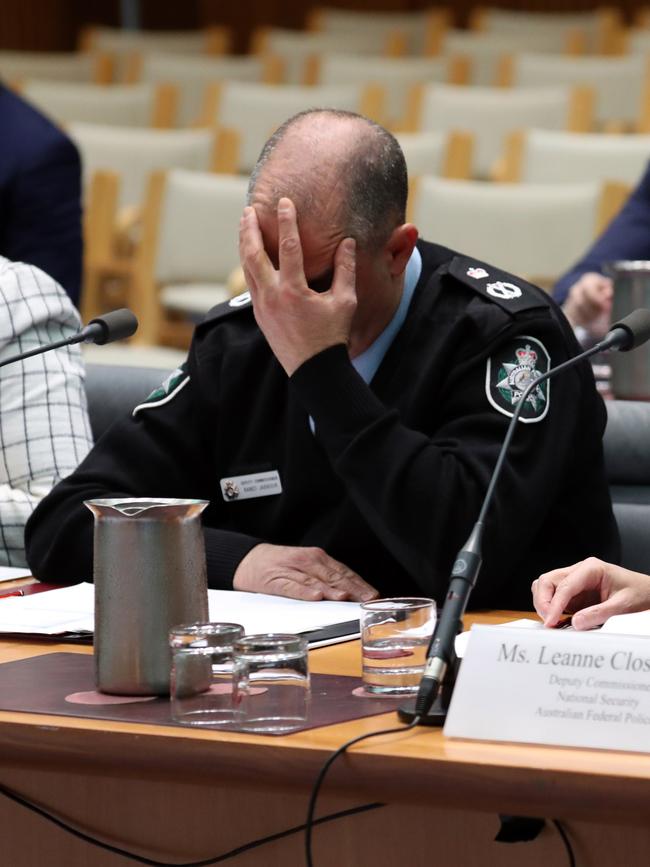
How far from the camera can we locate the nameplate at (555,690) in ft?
3.49

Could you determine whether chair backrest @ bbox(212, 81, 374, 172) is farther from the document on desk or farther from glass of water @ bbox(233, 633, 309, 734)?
glass of water @ bbox(233, 633, 309, 734)

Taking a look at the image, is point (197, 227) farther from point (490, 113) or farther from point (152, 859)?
point (152, 859)

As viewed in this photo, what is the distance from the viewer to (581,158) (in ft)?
14.5

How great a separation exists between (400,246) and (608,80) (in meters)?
4.30

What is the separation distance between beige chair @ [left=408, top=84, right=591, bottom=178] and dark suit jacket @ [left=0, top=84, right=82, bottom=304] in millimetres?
2113

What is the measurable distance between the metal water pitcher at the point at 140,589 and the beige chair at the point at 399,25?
607 cm

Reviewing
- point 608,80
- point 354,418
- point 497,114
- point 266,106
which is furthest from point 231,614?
point 608,80

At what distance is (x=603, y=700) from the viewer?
1.07 m

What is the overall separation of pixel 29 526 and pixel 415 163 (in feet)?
9.76

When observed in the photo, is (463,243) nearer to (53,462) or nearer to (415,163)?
(415,163)

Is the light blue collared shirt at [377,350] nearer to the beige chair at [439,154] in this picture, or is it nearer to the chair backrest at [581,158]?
the chair backrest at [581,158]

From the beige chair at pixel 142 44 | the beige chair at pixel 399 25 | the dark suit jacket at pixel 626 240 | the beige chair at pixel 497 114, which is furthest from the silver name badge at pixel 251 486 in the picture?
the beige chair at pixel 399 25

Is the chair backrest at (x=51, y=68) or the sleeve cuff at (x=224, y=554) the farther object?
the chair backrest at (x=51, y=68)

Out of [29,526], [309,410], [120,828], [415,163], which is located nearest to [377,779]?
[120,828]
